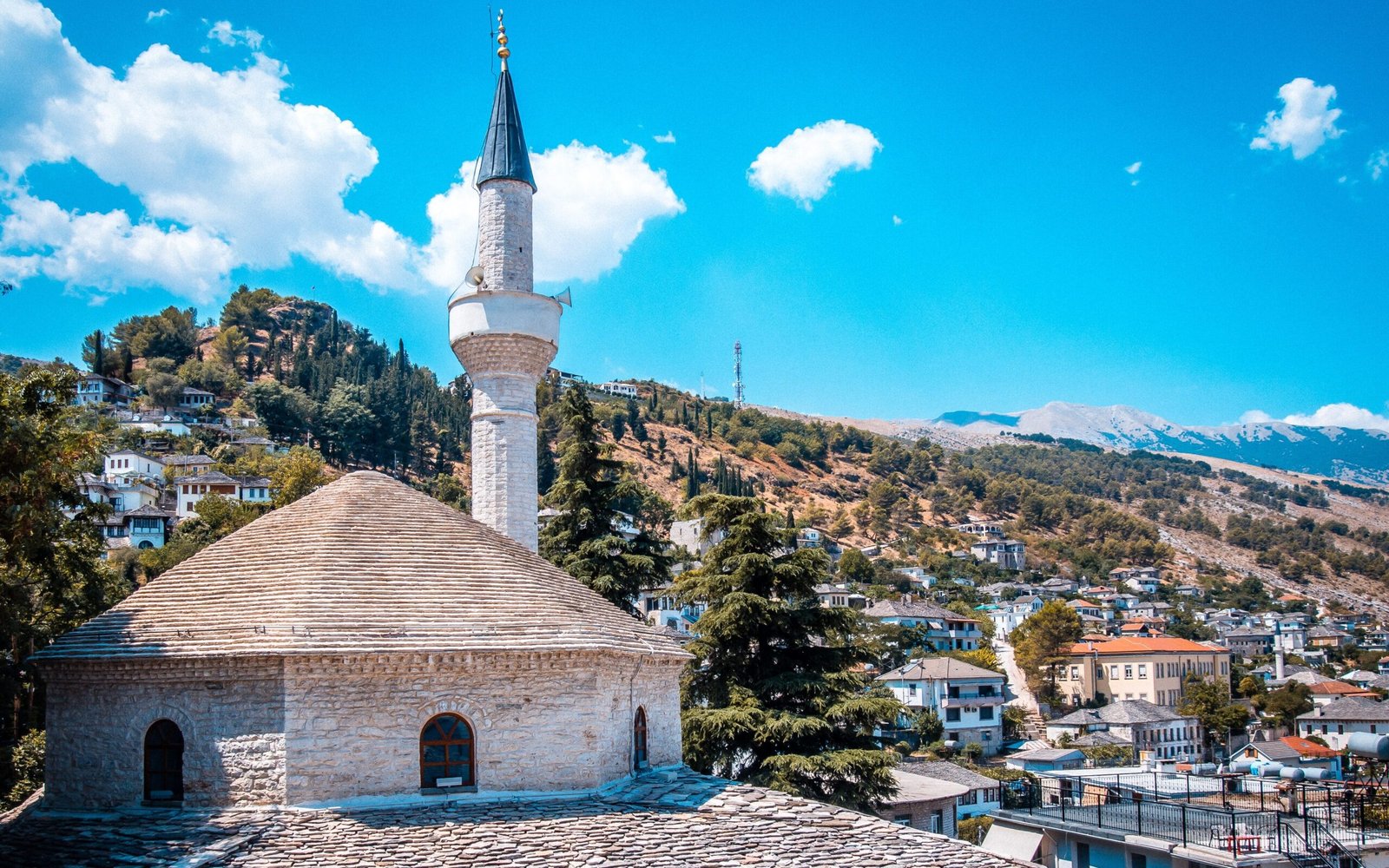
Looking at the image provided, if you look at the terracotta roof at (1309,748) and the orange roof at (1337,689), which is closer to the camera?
the terracotta roof at (1309,748)

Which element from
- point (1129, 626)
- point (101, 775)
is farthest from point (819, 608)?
point (1129, 626)

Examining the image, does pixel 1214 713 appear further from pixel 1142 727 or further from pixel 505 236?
pixel 505 236

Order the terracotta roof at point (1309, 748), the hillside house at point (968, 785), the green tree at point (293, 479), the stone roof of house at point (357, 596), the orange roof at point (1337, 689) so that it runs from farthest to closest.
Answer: the orange roof at point (1337, 689)
the green tree at point (293, 479)
the terracotta roof at point (1309, 748)
the hillside house at point (968, 785)
the stone roof of house at point (357, 596)

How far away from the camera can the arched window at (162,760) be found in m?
15.7

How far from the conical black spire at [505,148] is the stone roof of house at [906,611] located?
76.0 m

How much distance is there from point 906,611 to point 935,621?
3098 mm

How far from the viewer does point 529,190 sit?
2656 cm

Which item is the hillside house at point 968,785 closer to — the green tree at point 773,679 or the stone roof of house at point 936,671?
the green tree at point 773,679

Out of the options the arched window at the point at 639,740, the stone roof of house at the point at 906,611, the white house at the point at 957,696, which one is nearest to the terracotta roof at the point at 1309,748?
the white house at the point at 957,696

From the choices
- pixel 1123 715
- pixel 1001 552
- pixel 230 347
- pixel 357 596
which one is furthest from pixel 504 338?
pixel 1001 552

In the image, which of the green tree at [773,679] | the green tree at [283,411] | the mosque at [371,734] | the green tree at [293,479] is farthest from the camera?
the green tree at [283,411]

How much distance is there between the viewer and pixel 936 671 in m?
72.4

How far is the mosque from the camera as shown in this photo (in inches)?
572

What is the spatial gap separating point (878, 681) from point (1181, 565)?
460 ft
